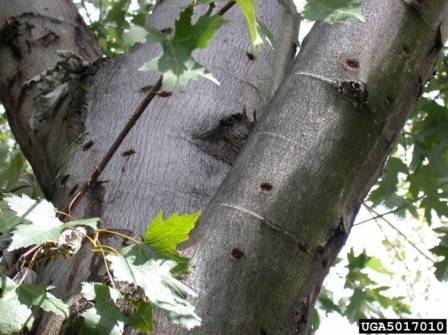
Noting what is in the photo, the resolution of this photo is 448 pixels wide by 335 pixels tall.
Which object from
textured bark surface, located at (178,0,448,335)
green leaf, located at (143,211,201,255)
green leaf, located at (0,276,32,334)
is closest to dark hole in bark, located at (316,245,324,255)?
textured bark surface, located at (178,0,448,335)

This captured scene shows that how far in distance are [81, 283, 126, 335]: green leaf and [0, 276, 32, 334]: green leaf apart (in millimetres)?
83

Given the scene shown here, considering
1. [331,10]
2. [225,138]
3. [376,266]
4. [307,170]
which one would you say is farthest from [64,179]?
[376,266]

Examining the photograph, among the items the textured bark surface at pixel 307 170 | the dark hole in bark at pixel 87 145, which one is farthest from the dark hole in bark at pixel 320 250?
the dark hole in bark at pixel 87 145

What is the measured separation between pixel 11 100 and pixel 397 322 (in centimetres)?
179

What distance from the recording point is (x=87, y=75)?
1.62 meters

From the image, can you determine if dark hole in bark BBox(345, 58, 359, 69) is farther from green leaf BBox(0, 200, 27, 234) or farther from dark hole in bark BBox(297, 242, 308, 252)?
green leaf BBox(0, 200, 27, 234)

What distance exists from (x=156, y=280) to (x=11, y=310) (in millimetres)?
203

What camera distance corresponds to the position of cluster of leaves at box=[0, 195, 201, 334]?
0.92 meters

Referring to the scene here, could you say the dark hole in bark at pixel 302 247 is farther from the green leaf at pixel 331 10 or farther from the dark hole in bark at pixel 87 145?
the dark hole in bark at pixel 87 145

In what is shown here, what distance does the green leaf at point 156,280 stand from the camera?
0.91 m

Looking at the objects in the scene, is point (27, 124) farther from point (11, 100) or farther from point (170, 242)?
point (170, 242)

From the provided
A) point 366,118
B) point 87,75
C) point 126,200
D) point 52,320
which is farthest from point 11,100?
point 366,118

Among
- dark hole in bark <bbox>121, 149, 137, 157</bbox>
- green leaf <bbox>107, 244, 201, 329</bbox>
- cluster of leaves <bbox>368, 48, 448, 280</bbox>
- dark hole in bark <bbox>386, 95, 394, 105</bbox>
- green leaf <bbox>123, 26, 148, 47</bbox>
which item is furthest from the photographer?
cluster of leaves <bbox>368, 48, 448, 280</bbox>

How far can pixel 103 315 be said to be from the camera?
0.95 m
